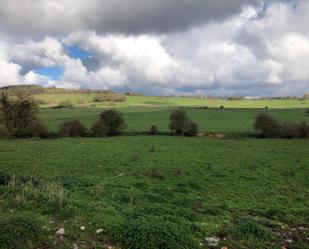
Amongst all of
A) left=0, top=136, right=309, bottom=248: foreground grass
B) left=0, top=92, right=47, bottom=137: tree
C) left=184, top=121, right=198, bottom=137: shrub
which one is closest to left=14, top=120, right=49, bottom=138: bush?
left=0, top=92, right=47, bottom=137: tree

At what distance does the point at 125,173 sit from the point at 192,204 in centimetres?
1009

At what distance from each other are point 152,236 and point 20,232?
3223 millimetres

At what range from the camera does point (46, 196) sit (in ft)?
34.9

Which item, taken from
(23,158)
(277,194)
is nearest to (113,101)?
(23,158)

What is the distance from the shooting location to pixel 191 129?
66500mm

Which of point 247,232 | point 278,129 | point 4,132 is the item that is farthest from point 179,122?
point 247,232

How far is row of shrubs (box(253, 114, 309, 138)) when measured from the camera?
61.7 m

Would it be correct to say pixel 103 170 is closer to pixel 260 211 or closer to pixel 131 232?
pixel 260 211

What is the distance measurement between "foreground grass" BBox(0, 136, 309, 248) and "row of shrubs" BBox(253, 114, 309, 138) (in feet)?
104

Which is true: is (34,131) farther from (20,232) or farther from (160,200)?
(20,232)

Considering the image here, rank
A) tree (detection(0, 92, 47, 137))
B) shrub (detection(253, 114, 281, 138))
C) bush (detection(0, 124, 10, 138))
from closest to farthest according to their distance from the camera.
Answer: bush (detection(0, 124, 10, 138)), tree (detection(0, 92, 47, 137)), shrub (detection(253, 114, 281, 138))

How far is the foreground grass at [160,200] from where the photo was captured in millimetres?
8828

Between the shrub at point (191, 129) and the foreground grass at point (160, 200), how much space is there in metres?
A: 33.8

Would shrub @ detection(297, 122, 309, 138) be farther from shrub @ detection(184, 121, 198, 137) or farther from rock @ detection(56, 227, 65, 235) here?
rock @ detection(56, 227, 65, 235)
